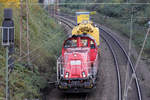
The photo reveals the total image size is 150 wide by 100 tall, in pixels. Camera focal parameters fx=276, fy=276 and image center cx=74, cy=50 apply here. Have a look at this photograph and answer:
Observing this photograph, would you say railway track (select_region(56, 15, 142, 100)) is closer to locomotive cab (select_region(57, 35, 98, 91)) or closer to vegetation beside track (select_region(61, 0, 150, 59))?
vegetation beside track (select_region(61, 0, 150, 59))

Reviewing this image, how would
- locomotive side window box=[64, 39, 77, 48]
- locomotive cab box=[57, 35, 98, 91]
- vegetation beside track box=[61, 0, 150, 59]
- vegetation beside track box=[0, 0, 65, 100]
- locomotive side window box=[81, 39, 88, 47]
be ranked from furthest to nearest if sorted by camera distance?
vegetation beside track box=[61, 0, 150, 59] < locomotive side window box=[81, 39, 88, 47] < locomotive side window box=[64, 39, 77, 48] < locomotive cab box=[57, 35, 98, 91] < vegetation beside track box=[0, 0, 65, 100]

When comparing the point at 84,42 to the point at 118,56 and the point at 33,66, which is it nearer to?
the point at 33,66

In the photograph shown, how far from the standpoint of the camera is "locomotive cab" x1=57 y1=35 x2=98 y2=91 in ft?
46.6

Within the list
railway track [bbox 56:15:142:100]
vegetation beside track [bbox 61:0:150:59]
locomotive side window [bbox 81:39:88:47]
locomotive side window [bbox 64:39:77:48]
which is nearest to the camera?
railway track [bbox 56:15:142:100]

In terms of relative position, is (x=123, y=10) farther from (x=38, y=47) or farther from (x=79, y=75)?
(x=79, y=75)

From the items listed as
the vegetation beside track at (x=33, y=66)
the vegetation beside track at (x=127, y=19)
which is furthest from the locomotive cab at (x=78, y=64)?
the vegetation beside track at (x=127, y=19)

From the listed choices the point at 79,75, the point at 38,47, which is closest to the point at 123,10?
the point at 38,47

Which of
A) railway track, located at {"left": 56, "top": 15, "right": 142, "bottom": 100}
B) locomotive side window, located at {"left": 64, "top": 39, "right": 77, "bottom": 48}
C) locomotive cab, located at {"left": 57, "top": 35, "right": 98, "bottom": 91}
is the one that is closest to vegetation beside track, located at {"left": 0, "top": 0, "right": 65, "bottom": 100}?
locomotive cab, located at {"left": 57, "top": 35, "right": 98, "bottom": 91}

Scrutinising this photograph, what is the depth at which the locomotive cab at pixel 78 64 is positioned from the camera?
14211 millimetres

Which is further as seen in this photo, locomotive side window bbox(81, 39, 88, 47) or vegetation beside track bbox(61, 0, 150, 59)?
vegetation beside track bbox(61, 0, 150, 59)

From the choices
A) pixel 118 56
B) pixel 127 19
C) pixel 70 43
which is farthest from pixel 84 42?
pixel 127 19

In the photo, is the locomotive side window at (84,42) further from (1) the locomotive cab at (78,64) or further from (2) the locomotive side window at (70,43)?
(2) the locomotive side window at (70,43)

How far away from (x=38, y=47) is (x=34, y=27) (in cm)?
345

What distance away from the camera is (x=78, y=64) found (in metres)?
15.0
